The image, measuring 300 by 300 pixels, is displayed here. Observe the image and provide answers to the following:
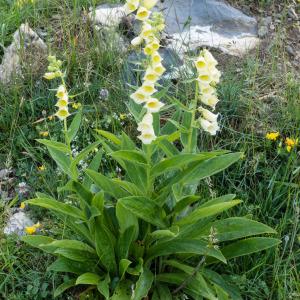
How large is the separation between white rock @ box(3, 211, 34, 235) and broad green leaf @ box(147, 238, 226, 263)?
95 cm

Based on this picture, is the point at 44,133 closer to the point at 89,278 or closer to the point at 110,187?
the point at 110,187

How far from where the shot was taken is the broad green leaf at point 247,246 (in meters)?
2.71

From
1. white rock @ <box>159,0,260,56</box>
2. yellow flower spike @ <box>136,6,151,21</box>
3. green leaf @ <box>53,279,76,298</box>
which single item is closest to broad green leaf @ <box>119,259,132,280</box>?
green leaf @ <box>53,279,76,298</box>

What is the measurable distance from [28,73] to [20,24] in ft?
2.45

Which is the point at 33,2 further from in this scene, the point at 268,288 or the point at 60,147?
the point at 268,288

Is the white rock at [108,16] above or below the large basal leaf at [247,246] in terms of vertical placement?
above

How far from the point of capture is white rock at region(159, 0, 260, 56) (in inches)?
181

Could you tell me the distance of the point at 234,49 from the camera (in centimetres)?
459

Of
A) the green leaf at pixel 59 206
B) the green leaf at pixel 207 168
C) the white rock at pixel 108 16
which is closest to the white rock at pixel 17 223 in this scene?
the green leaf at pixel 59 206

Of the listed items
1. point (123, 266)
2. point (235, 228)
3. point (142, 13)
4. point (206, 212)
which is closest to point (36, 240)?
point (123, 266)

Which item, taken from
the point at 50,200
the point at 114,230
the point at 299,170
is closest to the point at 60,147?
the point at 50,200

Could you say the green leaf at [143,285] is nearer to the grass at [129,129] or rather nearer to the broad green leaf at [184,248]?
the broad green leaf at [184,248]

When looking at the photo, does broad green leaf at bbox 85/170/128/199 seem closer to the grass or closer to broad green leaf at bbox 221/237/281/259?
the grass

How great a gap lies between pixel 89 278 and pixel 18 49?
2.24m
